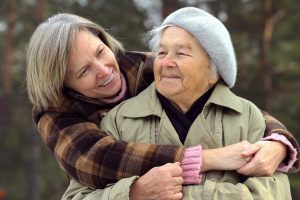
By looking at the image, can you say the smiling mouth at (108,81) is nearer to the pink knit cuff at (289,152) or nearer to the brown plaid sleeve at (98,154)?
the brown plaid sleeve at (98,154)

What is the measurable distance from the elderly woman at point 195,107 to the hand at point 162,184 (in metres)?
0.05

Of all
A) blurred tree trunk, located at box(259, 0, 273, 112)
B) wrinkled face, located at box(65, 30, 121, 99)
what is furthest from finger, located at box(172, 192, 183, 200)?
blurred tree trunk, located at box(259, 0, 273, 112)

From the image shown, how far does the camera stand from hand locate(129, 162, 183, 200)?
2123 mm

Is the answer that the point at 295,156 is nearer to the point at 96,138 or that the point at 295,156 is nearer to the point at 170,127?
the point at 170,127

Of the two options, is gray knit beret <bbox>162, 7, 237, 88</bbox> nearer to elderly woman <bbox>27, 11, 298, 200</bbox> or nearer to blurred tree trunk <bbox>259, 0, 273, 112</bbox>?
elderly woman <bbox>27, 11, 298, 200</bbox>

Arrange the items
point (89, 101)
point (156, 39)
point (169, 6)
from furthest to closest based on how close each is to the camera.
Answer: point (169, 6) → point (89, 101) → point (156, 39)

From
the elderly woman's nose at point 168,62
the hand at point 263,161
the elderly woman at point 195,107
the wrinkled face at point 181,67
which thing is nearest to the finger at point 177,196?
the elderly woman at point 195,107

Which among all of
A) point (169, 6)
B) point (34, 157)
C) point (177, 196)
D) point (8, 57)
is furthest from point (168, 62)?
point (8, 57)

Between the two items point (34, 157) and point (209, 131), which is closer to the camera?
point (209, 131)

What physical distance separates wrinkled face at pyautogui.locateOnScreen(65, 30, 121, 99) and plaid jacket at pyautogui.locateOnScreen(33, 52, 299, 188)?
0.15 feet

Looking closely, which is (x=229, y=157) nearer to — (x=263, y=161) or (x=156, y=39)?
(x=263, y=161)

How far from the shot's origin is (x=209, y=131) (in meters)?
2.24

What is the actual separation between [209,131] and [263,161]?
0.23 metres

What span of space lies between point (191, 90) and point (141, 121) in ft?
0.74
